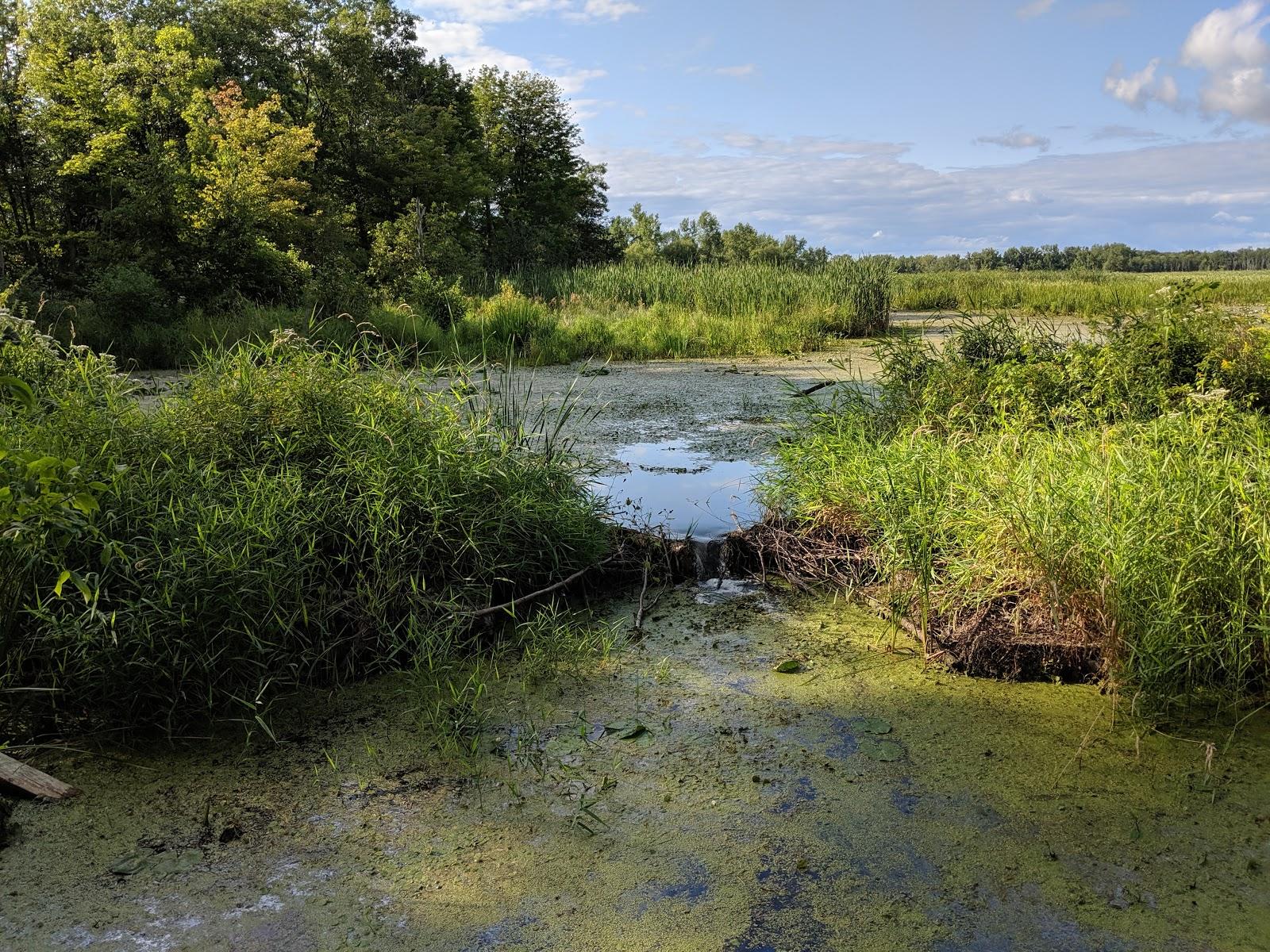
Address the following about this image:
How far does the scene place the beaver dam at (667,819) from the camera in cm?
176

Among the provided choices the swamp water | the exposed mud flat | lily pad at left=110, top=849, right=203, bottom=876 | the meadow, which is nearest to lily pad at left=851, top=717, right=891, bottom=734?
the exposed mud flat

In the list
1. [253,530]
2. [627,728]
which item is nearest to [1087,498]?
[627,728]

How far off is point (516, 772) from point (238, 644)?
956 mm

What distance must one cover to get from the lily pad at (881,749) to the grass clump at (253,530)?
4.36 ft

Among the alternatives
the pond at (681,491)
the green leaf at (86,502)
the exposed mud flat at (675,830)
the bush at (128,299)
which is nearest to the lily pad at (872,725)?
the exposed mud flat at (675,830)

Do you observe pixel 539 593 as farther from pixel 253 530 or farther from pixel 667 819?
pixel 667 819

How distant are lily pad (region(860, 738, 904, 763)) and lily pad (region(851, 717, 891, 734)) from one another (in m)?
0.05

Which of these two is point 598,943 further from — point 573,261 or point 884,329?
point 573,261

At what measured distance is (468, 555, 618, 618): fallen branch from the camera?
3.05m

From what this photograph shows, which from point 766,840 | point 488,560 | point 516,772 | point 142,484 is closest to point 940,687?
point 766,840

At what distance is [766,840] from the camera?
79.7 inches

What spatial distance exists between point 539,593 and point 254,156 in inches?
613

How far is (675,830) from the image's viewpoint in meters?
2.07

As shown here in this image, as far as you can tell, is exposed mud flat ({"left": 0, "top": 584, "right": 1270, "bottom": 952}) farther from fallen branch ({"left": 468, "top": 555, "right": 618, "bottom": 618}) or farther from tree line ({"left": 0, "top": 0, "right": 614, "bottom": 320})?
tree line ({"left": 0, "top": 0, "right": 614, "bottom": 320})
